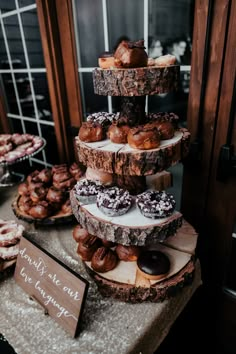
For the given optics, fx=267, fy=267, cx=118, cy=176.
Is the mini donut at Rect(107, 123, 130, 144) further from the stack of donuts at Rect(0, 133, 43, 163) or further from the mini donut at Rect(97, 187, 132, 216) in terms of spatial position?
the stack of donuts at Rect(0, 133, 43, 163)

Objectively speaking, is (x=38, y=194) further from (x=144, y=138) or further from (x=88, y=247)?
(x=144, y=138)

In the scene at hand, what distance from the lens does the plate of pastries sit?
4.11 ft

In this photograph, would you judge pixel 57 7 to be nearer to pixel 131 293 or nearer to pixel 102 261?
pixel 102 261

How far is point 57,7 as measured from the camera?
141 cm

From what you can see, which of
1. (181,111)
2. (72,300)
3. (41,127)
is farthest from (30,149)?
(72,300)

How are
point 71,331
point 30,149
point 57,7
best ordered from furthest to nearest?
point 30,149 → point 57,7 → point 71,331

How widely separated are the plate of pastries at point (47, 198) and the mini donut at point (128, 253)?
38 cm

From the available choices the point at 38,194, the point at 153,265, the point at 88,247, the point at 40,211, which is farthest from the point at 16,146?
the point at 153,265

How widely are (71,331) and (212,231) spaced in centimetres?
79

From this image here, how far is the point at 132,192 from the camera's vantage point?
1.00 metres

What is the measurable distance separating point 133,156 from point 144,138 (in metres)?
0.06

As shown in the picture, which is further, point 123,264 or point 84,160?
point 123,264

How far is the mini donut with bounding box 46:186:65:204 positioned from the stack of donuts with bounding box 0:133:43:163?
36cm

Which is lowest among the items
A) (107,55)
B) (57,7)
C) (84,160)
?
(84,160)
